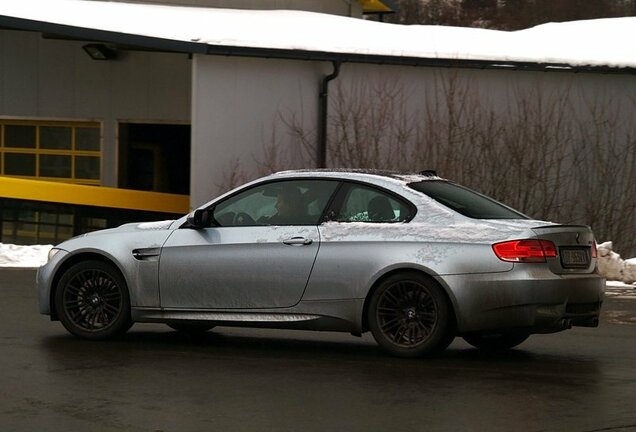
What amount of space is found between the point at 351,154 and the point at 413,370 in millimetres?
12693

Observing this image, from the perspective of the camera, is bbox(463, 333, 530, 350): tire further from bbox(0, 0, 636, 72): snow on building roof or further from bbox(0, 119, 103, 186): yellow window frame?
bbox(0, 119, 103, 186): yellow window frame

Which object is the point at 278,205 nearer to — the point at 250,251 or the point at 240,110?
the point at 250,251

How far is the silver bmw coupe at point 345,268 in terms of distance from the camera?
9555 millimetres

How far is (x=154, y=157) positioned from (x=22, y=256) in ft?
27.1

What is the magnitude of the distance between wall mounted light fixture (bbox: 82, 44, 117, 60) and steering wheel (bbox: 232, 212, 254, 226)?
1534cm

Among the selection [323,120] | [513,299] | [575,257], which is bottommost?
[513,299]

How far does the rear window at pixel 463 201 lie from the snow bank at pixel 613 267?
23.4 feet

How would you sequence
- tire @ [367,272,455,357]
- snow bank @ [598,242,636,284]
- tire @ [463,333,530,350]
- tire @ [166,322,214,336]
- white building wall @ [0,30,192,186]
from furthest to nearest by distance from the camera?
white building wall @ [0,30,192,186] < snow bank @ [598,242,636,284] < tire @ [166,322,214,336] < tire @ [463,333,530,350] < tire @ [367,272,455,357]

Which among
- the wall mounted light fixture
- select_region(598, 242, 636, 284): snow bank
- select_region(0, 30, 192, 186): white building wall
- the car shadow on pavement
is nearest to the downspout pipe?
select_region(0, 30, 192, 186): white building wall

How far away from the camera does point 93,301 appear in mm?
10844

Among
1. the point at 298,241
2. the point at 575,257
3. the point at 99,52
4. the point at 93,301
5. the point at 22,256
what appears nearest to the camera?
the point at 575,257

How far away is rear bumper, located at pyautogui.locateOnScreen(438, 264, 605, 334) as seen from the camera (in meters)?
9.46

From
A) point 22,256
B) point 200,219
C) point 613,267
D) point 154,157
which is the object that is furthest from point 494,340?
point 154,157

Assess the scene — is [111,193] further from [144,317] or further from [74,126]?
[144,317]
